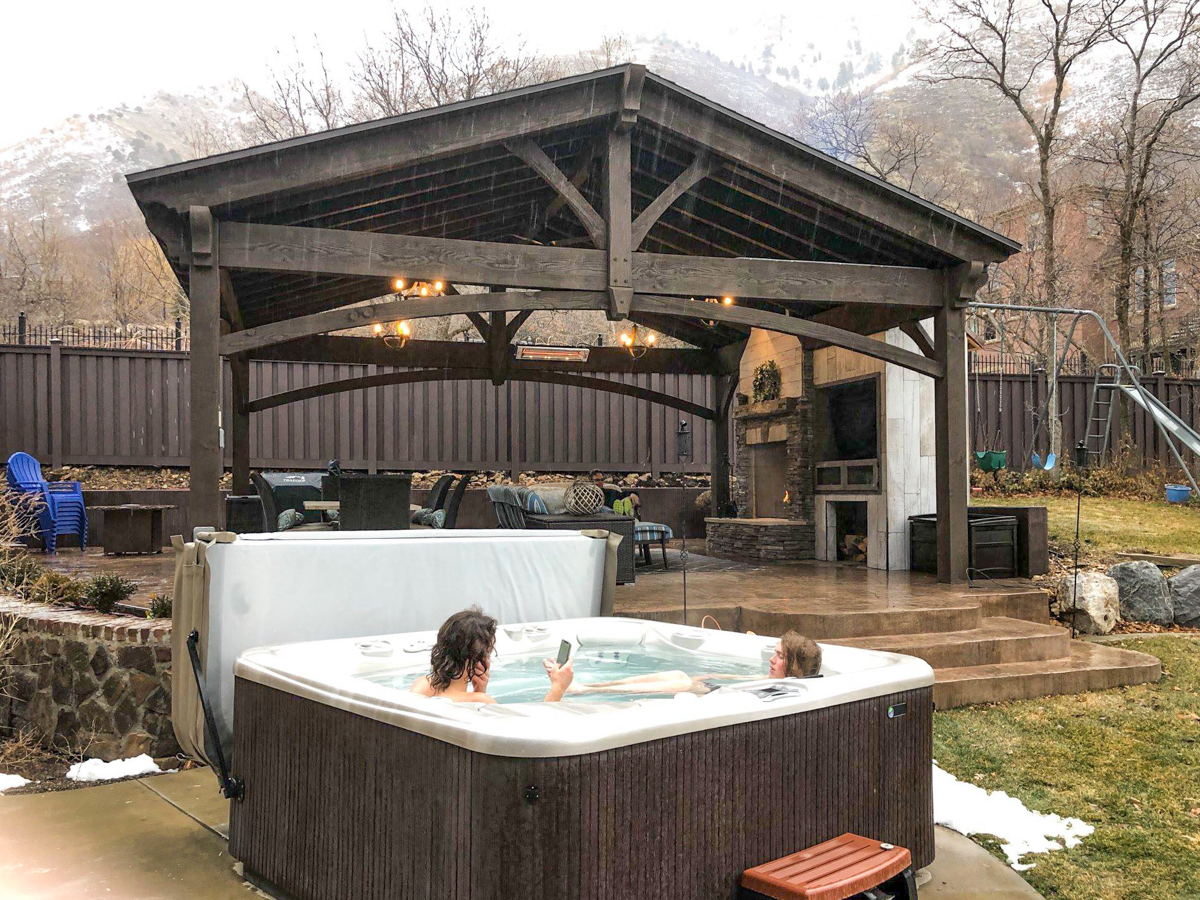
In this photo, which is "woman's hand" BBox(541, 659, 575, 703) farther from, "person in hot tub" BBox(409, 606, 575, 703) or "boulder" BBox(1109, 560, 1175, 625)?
"boulder" BBox(1109, 560, 1175, 625)

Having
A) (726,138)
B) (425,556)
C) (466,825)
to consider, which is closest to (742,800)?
(466,825)

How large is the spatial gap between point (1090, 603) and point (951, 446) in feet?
5.36

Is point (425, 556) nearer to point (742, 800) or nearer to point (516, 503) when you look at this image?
point (742, 800)

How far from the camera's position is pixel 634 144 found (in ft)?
22.5

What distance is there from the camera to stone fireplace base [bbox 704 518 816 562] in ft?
31.9

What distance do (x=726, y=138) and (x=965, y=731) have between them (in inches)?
166

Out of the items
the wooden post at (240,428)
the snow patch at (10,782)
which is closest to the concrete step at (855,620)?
the snow patch at (10,782)

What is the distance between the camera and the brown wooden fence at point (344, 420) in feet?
40.0

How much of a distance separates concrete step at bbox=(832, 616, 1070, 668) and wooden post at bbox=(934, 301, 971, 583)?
1.21 metres

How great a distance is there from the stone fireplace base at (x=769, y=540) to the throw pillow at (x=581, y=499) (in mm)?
2763

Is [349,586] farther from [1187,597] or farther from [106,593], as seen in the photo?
[1187,597]

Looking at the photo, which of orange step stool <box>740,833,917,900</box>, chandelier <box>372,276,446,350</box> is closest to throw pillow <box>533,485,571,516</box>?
chandelier <box>372,276,446,350</box>

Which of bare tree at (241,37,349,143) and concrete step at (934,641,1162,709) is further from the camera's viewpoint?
bare tree at (241,37,349,143)

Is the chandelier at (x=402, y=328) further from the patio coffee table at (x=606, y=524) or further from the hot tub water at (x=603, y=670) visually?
the hot tub water at (x=603, y=670)
